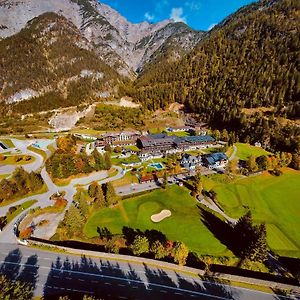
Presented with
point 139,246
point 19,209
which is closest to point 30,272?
point 139,246

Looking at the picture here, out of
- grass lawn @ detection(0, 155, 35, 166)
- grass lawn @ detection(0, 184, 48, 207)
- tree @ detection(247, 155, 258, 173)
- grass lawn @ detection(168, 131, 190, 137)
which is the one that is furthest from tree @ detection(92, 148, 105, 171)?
tree @ detection(247, 155, 258, 173)

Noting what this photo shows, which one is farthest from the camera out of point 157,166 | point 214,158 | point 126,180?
point 214,158

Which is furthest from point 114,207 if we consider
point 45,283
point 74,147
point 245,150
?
point 245,150

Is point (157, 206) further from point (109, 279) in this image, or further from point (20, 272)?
point (20, 272)

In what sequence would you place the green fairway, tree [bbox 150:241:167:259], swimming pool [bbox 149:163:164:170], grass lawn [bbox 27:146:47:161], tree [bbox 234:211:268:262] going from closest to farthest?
1. tree [bbox 150:241:167:259]
2. tree [bbox 234:211:268:262]
3. swimming pool [bbox 149:163:164:170]
4. grass lawn [bbox 27:146:47:161]
5. the green fairway

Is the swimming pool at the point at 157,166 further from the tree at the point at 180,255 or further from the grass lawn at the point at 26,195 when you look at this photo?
the tree at the point at 180,255

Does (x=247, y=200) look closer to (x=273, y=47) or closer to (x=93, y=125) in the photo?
(x=93, y=125)

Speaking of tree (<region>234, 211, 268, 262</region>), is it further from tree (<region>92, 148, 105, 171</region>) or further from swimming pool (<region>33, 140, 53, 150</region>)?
swimming pool (<region>33, 140, 53, 150</region>)
